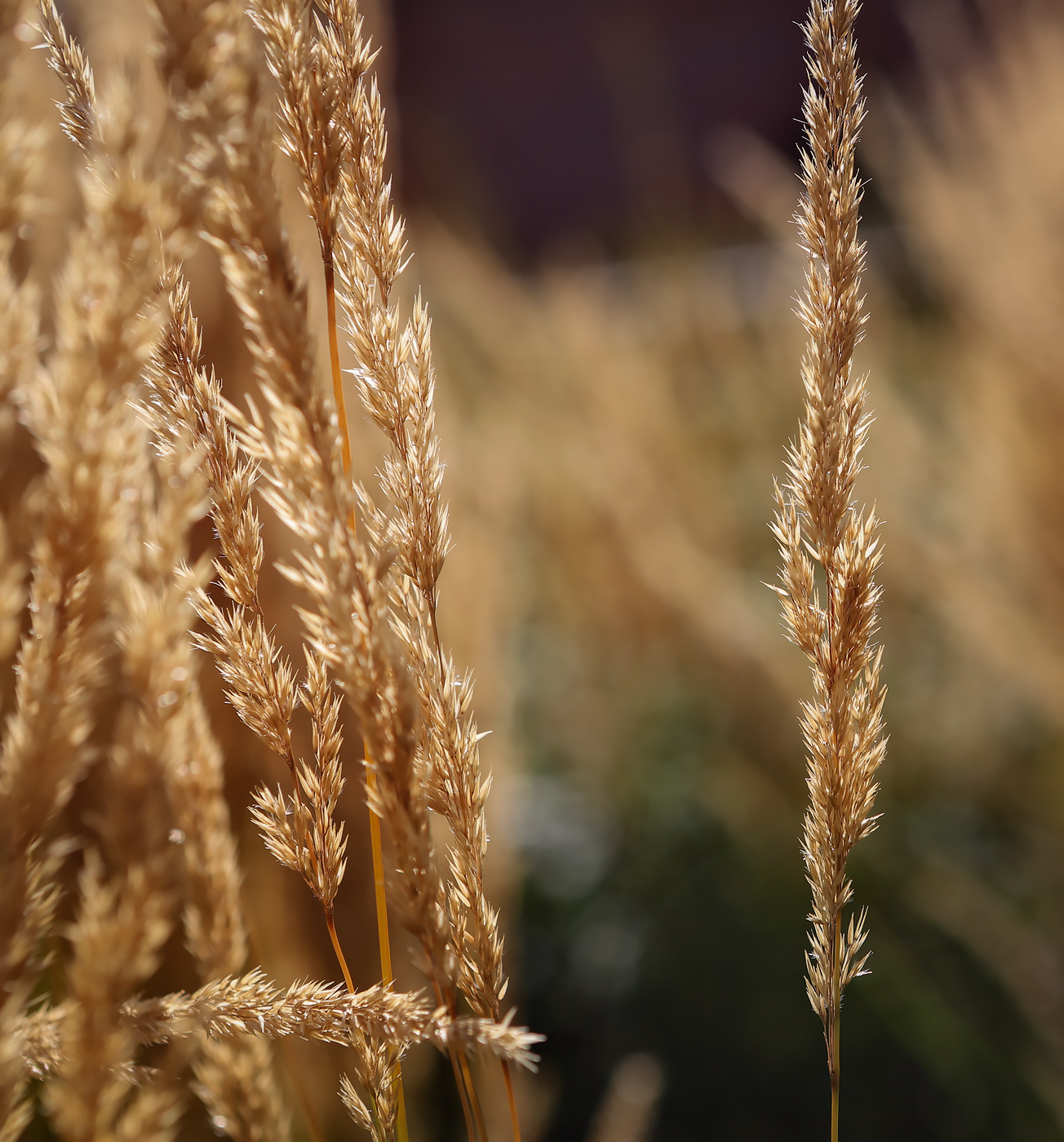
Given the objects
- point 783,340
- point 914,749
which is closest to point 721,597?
point 914,749

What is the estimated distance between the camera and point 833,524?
377 mm

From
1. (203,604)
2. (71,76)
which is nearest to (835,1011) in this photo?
(203,604)

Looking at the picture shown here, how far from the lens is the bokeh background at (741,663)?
126 centimetres

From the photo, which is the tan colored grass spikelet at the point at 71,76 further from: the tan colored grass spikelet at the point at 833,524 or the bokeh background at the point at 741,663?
the bokeh background at the point at 741,663

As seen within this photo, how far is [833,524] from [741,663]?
3.95 ft

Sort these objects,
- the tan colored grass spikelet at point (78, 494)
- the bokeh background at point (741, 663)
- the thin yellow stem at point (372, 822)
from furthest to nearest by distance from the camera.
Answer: the bokeh background at point (741, 663), the thin yellow stem at point (372, 822), the tan colored grass spikelet at point (78, 494)

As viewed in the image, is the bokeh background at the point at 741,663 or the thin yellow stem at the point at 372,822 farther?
the bokeh background at the point at 741,663

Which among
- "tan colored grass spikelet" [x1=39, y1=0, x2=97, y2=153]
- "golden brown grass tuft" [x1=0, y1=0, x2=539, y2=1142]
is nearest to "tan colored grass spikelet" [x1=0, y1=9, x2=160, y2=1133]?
"golden brown grass tuft" [x1=0, y1=0, x2=539, y2=1142]

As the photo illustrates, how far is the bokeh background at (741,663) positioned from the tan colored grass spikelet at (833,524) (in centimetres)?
25

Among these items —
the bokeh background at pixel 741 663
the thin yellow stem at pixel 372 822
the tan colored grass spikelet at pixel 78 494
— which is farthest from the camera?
the bokeh background at pixel 741 663

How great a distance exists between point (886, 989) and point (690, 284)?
183 cm

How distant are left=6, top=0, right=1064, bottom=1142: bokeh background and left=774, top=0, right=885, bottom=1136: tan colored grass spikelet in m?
0.25

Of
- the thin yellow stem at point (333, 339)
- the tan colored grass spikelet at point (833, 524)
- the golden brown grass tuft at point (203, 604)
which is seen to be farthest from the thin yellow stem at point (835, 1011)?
the thin yellow stem at point (333, 339)

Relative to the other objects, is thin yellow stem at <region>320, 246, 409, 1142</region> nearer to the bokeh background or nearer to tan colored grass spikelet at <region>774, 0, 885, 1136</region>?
the bokeh background
